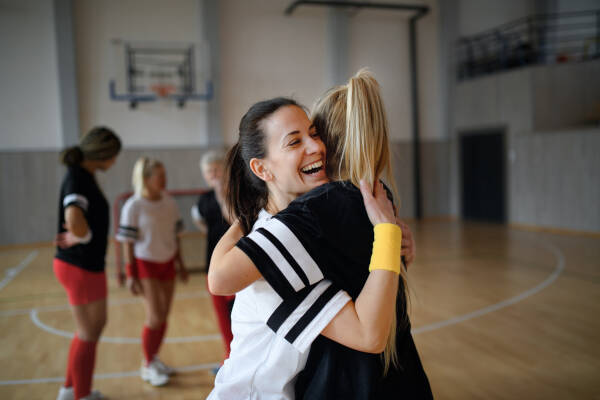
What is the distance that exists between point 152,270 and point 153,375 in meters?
0.72

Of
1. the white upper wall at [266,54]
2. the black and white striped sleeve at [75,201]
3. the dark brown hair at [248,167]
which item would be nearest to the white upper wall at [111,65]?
the white upper wall at [266,54]

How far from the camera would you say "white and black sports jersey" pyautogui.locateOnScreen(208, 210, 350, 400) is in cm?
Result: 101

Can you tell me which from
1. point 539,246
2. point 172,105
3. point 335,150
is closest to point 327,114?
point 335,150

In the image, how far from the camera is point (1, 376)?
3.39m

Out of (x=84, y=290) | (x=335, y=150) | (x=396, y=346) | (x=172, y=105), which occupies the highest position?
(x=172, y=105)

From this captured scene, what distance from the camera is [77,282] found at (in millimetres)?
2682

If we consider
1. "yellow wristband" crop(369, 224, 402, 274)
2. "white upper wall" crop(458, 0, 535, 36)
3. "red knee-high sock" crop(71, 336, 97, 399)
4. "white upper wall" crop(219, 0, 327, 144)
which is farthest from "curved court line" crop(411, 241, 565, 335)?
"white upper wall" crop(458, 0, 535, 36)

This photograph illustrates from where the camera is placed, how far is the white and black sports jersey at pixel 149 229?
338 centimetres

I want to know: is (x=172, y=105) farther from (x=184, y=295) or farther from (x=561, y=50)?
(x=561, y=50)

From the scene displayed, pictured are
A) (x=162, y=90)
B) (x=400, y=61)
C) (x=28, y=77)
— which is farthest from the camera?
(x=400, y=61)

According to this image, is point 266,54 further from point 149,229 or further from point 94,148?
point 94,148

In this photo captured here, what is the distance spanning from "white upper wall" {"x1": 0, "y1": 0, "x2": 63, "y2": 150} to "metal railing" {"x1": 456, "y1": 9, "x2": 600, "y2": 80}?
9.62 m

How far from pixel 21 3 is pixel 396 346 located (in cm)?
1097

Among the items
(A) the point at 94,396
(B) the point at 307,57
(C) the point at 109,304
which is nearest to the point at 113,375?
(A) the point at 94,396
